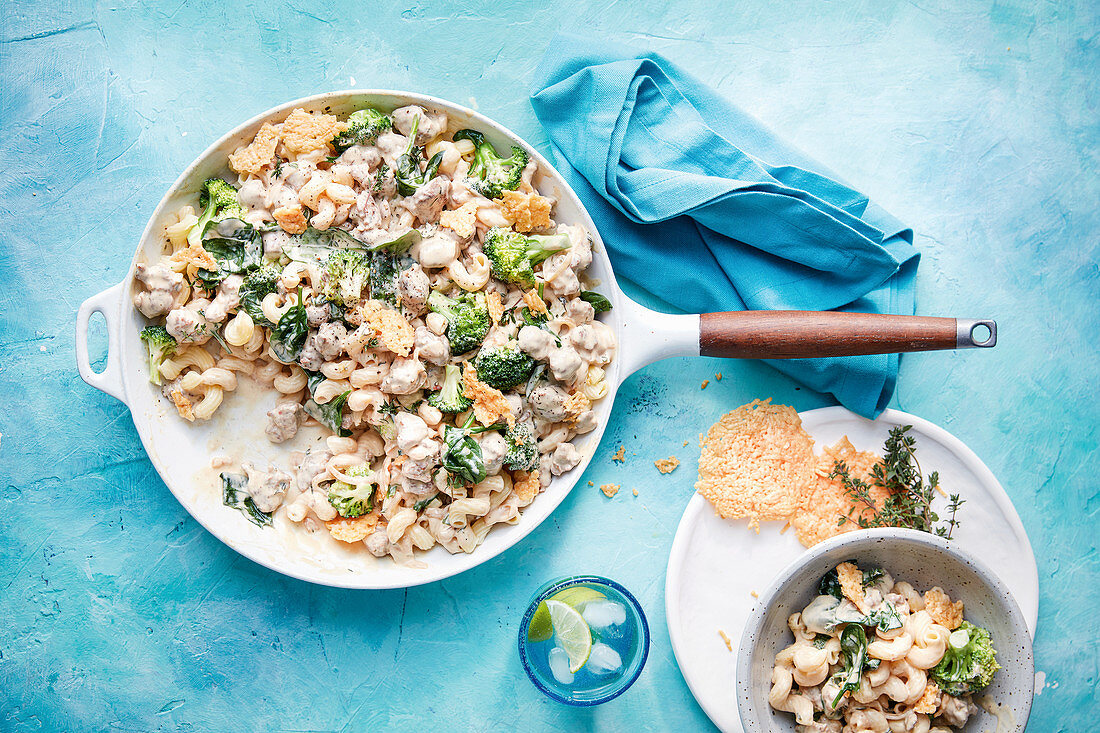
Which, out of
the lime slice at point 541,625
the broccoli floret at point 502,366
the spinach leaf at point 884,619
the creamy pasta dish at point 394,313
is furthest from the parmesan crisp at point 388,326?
the spinach leaf at point 884,619

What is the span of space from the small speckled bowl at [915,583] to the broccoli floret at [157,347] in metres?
1.87

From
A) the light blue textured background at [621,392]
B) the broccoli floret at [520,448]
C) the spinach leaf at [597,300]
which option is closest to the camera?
the broccoli floret at [520,448]

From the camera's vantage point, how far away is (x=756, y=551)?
237 cm

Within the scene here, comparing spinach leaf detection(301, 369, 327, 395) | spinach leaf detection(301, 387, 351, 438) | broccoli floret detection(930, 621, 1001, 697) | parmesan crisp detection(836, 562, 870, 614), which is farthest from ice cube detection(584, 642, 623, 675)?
spinach leaf detection(301, 369, 327, 395)

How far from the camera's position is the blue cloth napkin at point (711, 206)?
2236mm

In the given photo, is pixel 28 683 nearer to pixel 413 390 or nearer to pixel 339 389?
pixel 339 389

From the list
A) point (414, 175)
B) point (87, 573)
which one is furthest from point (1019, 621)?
point (87, 573)

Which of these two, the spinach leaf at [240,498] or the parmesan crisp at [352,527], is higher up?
the parmesan crisp at [352,527]

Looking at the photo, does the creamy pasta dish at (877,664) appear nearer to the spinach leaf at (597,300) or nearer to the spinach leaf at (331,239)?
the spinach leaf at (597,300)

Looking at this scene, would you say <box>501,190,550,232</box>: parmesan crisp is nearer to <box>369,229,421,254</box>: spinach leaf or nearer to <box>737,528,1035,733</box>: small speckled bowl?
<box>369,229,421,254</box>: spinach leaf

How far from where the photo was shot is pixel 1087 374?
2.50 m

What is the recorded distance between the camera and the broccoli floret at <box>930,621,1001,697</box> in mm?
2096

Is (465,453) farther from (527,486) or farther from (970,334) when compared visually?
(970,334)

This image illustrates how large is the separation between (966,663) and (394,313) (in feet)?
6.52
